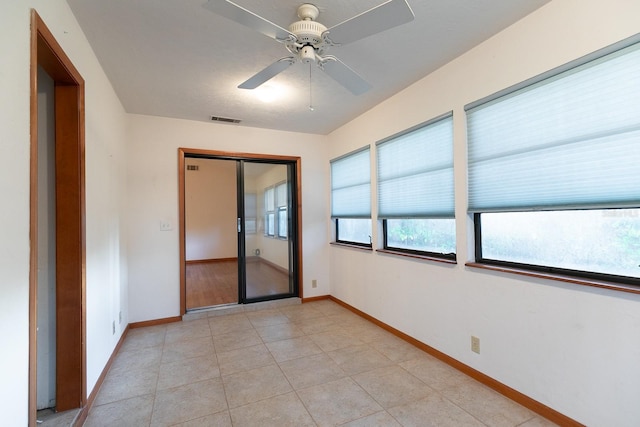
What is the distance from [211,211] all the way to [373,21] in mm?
6522

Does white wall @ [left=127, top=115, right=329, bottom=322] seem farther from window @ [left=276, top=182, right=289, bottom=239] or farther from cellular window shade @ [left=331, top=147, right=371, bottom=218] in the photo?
cellular window shade @ [left=331, top=147, right=371, bottom=218]

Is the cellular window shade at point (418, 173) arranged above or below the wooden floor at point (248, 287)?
above

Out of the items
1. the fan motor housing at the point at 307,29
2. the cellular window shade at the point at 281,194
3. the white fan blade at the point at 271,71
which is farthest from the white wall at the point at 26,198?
the cellular window shade at the point at 281,194

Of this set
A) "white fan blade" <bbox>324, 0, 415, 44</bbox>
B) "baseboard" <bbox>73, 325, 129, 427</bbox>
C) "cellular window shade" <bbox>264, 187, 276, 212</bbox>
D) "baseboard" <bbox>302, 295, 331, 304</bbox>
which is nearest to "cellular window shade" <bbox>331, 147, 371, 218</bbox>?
"cellular window shade" <bbox>264, 187, 276, 212</bbox>

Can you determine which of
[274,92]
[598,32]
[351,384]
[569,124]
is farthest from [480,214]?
[274,92]

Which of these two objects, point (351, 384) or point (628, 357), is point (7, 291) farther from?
point (628, 357)

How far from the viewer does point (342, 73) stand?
6.62ft

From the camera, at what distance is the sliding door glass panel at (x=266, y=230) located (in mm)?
4105

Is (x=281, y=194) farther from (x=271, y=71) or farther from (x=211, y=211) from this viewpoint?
(x=211, y=211)

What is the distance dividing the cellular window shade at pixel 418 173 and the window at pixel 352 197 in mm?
289

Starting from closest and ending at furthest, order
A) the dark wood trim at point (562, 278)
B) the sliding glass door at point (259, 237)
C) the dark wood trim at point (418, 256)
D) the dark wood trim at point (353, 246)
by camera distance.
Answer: the dark wood trim at point (562, 278) < the dark wood trim at point (418, 256) < the dark wood trim at point (353, 246) < the sliding glass door at point (259, 237)

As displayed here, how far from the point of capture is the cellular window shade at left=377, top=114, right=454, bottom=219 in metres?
2.50

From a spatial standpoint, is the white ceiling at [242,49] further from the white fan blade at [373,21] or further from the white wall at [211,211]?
the white wall at [211,211]

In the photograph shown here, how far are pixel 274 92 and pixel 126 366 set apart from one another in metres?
2.89
